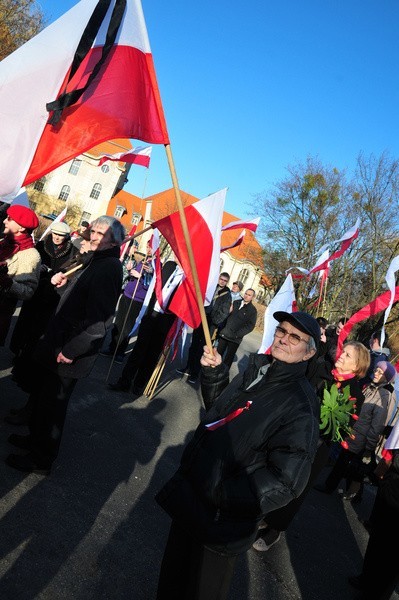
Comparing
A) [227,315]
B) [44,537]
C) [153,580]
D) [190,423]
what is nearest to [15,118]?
[44,537]

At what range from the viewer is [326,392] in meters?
4.51

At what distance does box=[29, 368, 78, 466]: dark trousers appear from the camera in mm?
3719

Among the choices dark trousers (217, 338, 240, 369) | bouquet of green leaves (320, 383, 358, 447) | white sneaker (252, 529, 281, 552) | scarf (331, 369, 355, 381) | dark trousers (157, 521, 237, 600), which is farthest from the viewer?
dark trousers (217, 338, 240, 369)

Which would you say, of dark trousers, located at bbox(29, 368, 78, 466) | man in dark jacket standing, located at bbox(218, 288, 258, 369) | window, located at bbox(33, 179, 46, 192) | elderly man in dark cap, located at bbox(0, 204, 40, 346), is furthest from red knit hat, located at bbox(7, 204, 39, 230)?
window, located at bbox(33, 179, 46, 192)

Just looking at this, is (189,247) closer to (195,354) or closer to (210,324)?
(195,354)

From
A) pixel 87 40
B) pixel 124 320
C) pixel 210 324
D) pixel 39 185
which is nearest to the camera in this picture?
pixel 87 40

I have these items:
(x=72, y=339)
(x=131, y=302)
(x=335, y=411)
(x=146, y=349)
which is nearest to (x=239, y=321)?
(x=131, y=302)

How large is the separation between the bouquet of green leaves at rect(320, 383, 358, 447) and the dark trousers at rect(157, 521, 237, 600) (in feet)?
7.10

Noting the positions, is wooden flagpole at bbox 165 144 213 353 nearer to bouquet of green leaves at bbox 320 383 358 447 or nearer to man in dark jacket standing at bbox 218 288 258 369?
bouquet of green leaves at bbox 320 383 358 447

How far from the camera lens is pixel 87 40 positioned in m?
2.87

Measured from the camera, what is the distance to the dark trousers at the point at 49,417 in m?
3.72

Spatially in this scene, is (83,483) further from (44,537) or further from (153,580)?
(153,580)

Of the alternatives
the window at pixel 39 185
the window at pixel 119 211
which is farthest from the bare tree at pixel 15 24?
the window at pixel 119 211

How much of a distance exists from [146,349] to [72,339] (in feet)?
10.8
